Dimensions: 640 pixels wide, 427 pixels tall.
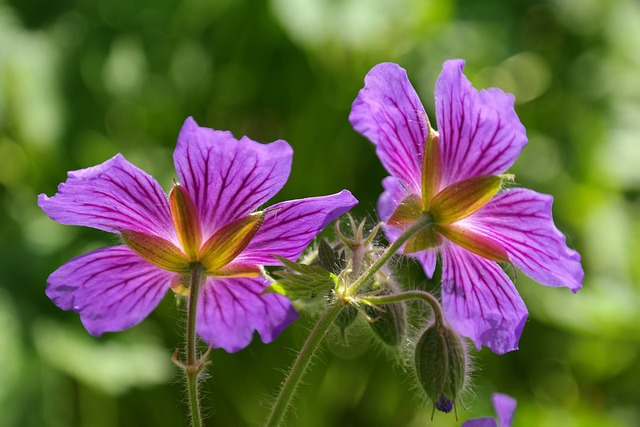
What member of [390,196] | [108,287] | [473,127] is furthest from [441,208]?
[108,287]

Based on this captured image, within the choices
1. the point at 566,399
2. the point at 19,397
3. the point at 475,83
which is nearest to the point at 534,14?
the point at 475,83

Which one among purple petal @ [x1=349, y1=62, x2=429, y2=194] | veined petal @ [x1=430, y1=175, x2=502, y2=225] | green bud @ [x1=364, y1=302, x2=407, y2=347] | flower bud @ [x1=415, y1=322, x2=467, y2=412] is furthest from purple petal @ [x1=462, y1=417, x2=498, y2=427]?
purple petal @ [x1=349, y1=62, x2=429, y2=194]

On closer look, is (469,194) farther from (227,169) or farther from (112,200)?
(112,200)

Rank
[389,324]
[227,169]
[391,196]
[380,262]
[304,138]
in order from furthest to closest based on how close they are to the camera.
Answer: [304,138] → [391,196] → [389,324] → [227,169] → [380,262]

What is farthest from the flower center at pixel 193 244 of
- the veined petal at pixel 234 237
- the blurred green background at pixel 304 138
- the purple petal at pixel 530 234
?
the blurred green background at pixel 304 138

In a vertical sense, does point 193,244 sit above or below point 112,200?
below

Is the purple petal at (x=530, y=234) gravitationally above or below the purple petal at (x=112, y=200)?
below

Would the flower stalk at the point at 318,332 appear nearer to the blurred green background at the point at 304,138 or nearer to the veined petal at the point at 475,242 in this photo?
the veined petal at the point at 475,242

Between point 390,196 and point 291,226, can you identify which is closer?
point 291,226
